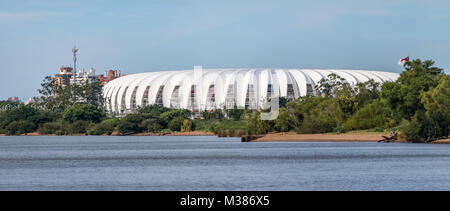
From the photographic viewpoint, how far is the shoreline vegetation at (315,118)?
6772cm

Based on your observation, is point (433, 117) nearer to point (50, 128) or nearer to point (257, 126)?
point (257, 126)

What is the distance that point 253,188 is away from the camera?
3412 centimetres

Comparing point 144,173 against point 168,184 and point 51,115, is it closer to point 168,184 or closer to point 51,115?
point 168,184

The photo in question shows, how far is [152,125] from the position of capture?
114 m

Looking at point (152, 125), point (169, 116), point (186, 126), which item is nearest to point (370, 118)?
point (186, 126)

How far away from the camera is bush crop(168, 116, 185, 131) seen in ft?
367

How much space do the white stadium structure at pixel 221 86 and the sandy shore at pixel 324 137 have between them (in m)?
37.8

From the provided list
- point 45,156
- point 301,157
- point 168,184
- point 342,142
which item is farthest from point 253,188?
point 342,142

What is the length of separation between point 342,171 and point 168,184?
1097 cm

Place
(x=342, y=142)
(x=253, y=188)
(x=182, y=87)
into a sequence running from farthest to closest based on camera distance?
(x=182, y=87) < (x=342, y=142) < (x=253, y=188)

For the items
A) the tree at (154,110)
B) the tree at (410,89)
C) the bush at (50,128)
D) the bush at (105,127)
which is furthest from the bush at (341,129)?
the bush at (50,128)

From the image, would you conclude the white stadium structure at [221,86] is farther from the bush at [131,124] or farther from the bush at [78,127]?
the bush at [78,127]

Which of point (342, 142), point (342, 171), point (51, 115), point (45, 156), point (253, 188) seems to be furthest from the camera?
point (51, 115)

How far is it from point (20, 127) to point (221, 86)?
34.8 meters
